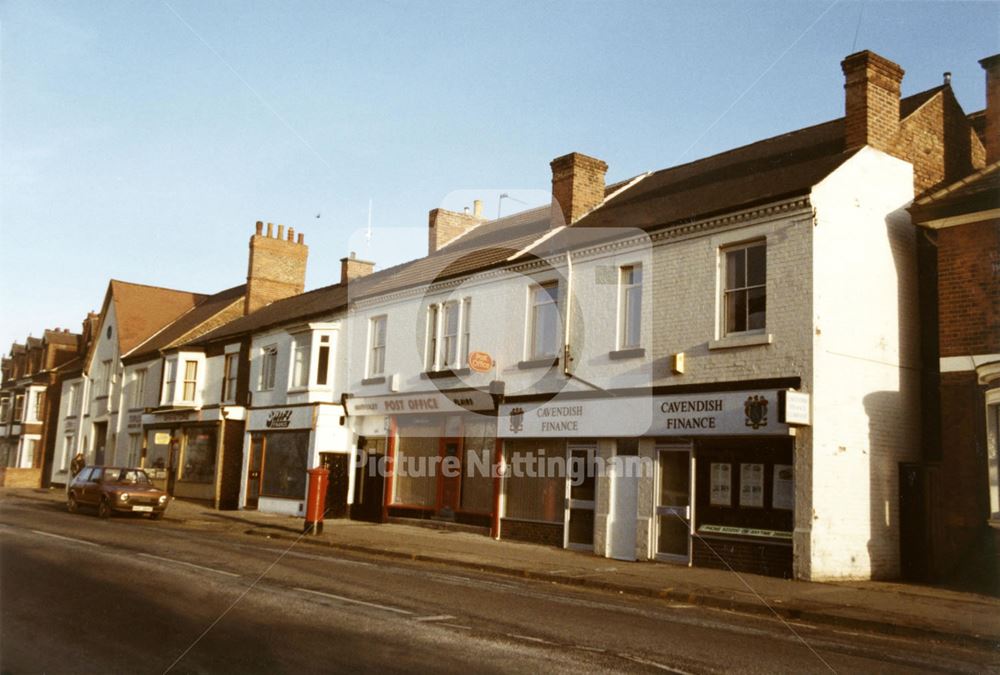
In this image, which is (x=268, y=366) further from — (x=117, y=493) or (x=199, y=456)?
(x=117, y=493)

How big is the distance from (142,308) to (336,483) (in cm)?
2412

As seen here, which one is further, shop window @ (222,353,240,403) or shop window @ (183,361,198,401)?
shop window @ (183,361,198,401)

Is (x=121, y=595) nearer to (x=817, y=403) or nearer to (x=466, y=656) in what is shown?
(x=466, y=656)

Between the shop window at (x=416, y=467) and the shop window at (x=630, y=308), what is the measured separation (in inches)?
296

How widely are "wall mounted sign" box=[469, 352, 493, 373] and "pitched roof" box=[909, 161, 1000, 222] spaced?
10.5 meters

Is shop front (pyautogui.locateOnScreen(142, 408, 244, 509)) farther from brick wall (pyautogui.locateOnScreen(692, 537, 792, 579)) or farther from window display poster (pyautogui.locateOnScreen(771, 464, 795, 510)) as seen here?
window display poster (pyautogui.locateOnScreen(771, 464, 795, 510))

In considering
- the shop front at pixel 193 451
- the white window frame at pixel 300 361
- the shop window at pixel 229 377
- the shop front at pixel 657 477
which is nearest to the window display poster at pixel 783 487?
the shop front at pixel 657 477

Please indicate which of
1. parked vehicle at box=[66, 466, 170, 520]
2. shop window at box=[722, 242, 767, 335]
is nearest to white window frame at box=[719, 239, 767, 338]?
shop window at box=[722, 242, 767, 335]

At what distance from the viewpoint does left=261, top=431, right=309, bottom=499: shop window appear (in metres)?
29.0

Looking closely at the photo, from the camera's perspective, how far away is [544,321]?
2138cm

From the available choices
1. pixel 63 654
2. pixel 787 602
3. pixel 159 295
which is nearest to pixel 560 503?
pixel 787 602

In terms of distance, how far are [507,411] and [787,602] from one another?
10.4 meters

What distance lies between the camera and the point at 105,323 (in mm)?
46781

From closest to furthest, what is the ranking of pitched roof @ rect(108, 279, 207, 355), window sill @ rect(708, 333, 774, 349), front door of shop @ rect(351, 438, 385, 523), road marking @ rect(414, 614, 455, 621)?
road marking @ rect(414, 614, 455, 621), window sill @ rect(708, 333, 774, 349), front door of shop @ rect(351, 438, 385, 523), pitched roof @ rect(108, 279, 207, 355)
